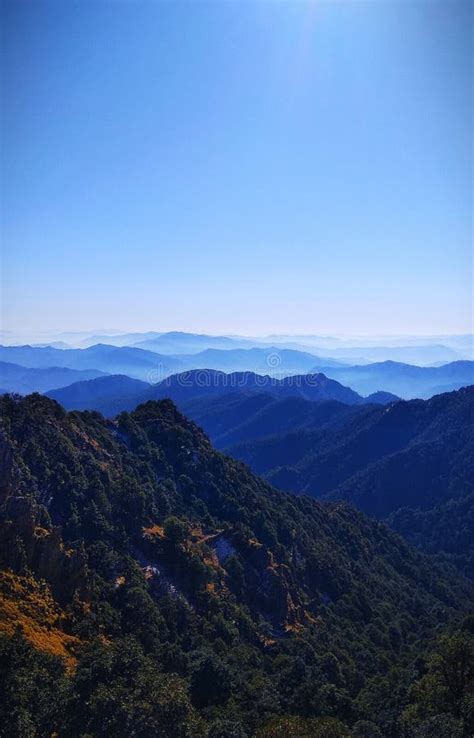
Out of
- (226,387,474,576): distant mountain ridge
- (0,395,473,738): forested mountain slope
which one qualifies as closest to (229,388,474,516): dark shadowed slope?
(226,387,474,576): distant mountain ridge

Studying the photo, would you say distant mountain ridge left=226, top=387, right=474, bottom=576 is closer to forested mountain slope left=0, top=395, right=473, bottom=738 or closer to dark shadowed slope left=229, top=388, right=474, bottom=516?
dark shadowed slope left=229, top=388, right=474, bottom=516

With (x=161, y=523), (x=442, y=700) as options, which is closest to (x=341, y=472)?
(x=161, y=523)

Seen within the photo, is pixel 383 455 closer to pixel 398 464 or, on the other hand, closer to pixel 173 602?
pixel 398 464

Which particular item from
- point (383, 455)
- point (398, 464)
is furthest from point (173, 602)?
point (383, 455)

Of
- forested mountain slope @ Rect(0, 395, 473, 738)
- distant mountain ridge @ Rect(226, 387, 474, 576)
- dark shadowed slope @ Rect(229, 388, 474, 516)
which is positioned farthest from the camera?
dark shadowed slope @ Rect(229, 388, 474, 516)

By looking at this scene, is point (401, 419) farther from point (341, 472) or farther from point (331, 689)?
point (331, 689)

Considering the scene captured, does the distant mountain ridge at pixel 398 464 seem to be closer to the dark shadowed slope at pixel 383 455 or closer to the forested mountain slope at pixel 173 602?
the dark shadowed slope at pixel 383 455

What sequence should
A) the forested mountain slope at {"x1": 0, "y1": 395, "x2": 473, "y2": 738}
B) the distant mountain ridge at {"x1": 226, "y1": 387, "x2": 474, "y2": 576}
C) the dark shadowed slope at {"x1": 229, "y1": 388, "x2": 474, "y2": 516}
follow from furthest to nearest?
the dark shadowed slope at {"x1": 229, "y1": 388, "x2": 474, "y2": 516}
the distant mountain ridge at {"x1": 226, "y1": 387, "x2": 474, "y2": 576}
the forested mountain slope at {"x1": 0, "y1": 395, "x2": 473, "y2": 738}

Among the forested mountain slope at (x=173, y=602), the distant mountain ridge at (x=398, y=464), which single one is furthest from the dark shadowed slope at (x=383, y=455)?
the forested mountain slope at (x=173, y=602)
